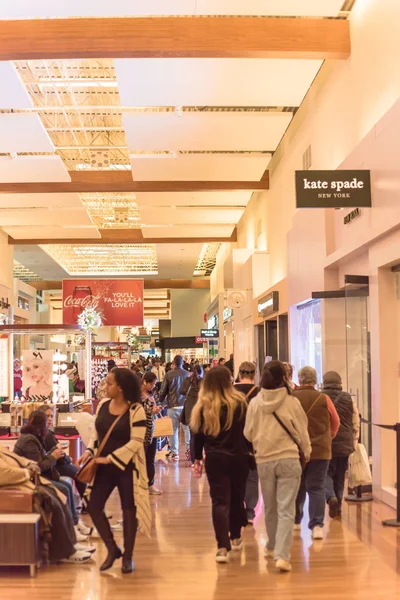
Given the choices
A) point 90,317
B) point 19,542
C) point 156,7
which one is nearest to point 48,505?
point 19,542

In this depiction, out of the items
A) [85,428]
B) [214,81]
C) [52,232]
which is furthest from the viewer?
[52,232]

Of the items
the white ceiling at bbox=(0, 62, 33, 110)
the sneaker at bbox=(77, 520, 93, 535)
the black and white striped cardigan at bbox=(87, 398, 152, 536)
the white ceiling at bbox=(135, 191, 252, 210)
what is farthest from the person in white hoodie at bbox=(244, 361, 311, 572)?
the white ceiling at bbox=(135, 191, 252, 210)

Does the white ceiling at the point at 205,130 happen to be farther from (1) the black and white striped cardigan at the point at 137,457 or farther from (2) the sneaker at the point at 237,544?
(2) the sneaker at the point at 237,544

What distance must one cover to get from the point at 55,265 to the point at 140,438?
2760 centimetres

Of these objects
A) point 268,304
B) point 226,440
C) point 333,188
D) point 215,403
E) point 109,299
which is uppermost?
point 333,188

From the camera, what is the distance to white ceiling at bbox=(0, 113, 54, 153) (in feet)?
37.4

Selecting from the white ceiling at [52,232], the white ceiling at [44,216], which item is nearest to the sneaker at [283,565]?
the white ceiling at [44,216]

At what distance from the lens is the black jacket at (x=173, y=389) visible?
1091 centimetres

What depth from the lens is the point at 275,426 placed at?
198 inches

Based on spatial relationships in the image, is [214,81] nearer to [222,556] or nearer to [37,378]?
[37,378]

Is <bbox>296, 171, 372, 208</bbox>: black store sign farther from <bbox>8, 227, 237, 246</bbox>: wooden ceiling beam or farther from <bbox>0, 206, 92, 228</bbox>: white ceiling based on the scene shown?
<bbox>8, 227, 237, 246</bbox>: wooden ceiling beam

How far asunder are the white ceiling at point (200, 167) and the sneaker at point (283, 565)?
10.0m

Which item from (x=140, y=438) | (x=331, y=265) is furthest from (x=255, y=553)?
(x=331, y=265)

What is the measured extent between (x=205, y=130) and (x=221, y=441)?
7979 mm
